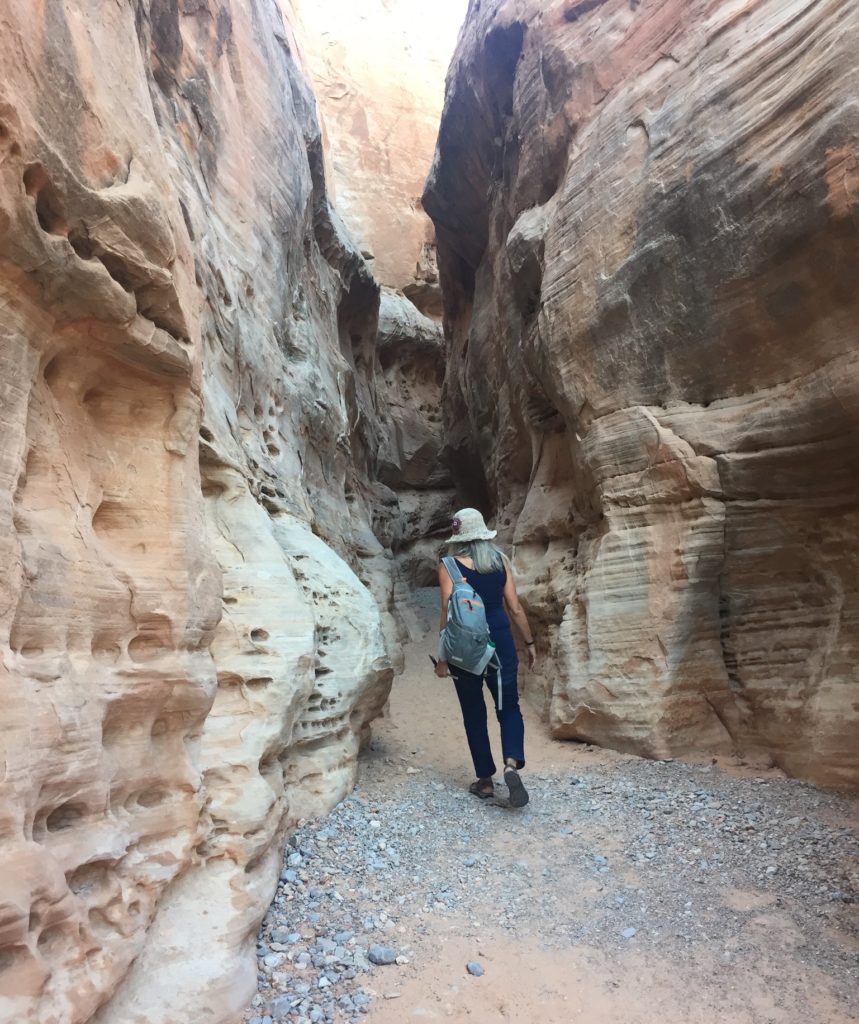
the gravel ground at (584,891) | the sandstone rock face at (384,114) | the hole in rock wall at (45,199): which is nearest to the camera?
the hole in rock wall at (45,199)

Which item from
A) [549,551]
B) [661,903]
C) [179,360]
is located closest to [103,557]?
[179,360]

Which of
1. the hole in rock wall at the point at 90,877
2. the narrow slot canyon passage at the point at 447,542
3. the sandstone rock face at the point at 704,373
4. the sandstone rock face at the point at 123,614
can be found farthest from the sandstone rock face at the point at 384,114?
the hole in rock wall at the point at 90,877

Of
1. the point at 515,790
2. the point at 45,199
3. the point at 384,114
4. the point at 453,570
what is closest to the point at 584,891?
the point at 515,790

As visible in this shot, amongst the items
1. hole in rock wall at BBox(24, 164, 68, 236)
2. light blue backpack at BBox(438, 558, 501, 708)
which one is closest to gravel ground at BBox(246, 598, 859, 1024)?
light blue backpack at BBox(438, 558, 501, 708)

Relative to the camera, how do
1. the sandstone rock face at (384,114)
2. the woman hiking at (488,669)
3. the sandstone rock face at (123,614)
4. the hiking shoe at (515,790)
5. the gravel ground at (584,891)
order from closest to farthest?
the sandstone rock face at (123,614) < the gravel ground at (584,891) < the hiking shoe at (515,790) < the woman hiking at (488,669) < the sandstone rock face at (384,114)

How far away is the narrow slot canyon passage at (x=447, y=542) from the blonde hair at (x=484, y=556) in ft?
3.91

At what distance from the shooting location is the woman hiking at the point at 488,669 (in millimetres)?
4383

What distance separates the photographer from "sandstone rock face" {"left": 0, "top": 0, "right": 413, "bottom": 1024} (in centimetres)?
215

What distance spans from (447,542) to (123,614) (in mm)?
3265

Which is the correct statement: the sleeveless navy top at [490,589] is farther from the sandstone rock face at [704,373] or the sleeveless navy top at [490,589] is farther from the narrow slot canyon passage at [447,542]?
the sandstone rock face at [704,373]

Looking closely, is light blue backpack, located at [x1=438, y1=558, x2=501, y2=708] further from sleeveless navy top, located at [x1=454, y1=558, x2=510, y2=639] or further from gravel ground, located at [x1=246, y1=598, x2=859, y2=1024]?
gravel ground, located at [x1=246, y1=598, x2=859, y2=1024]

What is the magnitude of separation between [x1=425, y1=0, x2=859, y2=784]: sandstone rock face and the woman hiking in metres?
1.43

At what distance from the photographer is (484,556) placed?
15.5 feet

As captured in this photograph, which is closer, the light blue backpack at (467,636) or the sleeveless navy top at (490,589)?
the light blue backpack at (467,636)
